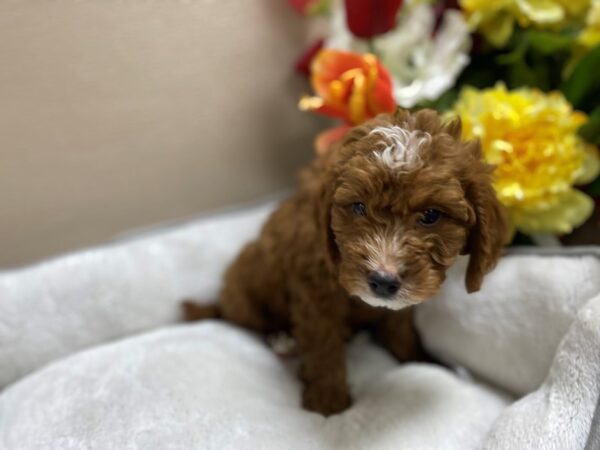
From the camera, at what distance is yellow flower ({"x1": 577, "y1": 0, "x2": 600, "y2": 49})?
5.37 feet

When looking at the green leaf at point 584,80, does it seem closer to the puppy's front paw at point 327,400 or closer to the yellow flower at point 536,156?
the yellow flower at point 536,156

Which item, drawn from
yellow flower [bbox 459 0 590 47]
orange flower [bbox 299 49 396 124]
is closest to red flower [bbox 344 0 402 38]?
orange flower [bbox 299 49 396 124]

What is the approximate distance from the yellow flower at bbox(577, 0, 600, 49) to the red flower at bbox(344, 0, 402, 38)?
570mm

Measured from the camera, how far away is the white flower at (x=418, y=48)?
1749 millimetres

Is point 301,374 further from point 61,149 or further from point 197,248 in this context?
point 61,149

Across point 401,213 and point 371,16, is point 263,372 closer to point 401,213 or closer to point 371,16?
point 401,213

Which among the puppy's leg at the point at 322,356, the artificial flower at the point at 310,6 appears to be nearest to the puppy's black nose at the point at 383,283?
the puppy's leg at the point at 322,356

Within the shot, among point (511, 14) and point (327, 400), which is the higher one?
point (511, 14)

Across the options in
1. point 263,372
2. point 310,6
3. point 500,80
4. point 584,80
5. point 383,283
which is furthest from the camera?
point 310,6

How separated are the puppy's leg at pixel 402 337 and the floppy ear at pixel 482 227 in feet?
1.74

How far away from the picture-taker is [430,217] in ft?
3.84

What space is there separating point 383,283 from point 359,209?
18cm

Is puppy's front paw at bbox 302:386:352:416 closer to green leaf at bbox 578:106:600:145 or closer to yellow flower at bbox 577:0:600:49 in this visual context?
green leaf at bbox 578:106:600:145

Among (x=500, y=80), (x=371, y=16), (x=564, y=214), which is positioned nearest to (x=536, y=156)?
(x=564, y=214)
